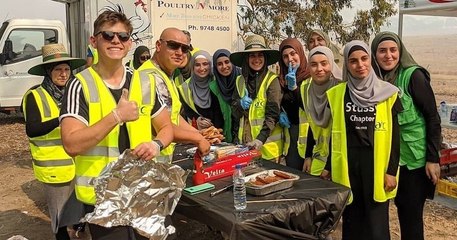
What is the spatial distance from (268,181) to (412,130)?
3.39 feet

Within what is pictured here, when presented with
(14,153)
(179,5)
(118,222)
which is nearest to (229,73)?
(118,222)

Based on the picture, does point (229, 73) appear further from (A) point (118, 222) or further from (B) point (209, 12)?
(B) point (209, 12)

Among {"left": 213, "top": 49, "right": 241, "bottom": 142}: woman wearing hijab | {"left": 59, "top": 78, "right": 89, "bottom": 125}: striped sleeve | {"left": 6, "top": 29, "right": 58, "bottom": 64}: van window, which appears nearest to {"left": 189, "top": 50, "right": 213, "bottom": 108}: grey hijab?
{"left": 213, "top": 49, "right": 241, "bottom": 142}: woman wearing hijab

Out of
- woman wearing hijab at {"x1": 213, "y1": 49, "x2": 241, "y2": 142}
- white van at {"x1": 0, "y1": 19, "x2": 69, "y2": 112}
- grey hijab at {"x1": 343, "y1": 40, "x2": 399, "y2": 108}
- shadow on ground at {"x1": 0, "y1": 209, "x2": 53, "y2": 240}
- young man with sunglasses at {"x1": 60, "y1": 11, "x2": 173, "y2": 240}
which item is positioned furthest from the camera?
white van at {"x1": 0, "y1": 19, "x2": 69, "y2": 112}

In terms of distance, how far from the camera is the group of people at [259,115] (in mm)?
1916

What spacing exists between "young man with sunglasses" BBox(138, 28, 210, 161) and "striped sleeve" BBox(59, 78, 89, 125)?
758 mm

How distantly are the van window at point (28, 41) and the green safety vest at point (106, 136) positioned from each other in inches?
360

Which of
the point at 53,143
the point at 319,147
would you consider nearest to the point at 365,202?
the point at 319,147

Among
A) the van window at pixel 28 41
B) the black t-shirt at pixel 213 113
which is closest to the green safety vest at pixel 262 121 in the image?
the black t-shirt at pixel 213 113

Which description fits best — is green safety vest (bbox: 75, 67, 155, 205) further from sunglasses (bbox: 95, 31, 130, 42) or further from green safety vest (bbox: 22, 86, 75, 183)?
green safety vest (bbox: 22, 86, 75, 183)

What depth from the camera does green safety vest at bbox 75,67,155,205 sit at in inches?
73.9

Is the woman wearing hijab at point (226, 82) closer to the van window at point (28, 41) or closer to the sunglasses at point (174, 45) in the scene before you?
the sunglasses at point (174, 45)

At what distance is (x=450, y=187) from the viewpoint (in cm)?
434

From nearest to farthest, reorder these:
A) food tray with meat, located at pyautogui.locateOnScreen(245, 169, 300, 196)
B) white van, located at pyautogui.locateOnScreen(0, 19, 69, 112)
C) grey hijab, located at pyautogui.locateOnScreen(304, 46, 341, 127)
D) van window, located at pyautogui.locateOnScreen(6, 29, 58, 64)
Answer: food tray with meat, located at pyautogui.locateOnScreen(245, 169, 300, 196)
grey hijab, located at pyautogui.locateOnScreen(304, 46, 341, 127)
white van, located at pyautogui.locateOnScreen(0, 19, 69, 112)
van window, located at pyautogui.locateOnScreen(6, 29, 58, 64)
